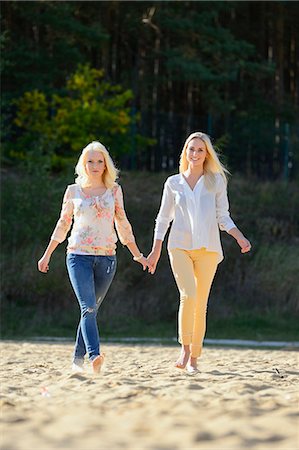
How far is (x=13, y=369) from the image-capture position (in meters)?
9.52

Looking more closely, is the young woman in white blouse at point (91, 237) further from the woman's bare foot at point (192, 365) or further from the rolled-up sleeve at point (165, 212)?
the woman's bare foot at point (192, 365)

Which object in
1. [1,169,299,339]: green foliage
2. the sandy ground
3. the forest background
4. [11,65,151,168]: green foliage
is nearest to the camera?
the sandy ground

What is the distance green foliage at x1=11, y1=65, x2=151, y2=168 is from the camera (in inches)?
1101

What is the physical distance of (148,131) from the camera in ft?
102

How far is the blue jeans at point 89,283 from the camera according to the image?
26.7 feet

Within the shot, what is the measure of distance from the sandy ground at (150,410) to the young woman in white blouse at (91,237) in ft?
1.19

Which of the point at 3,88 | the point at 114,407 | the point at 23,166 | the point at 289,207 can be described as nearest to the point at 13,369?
the point at 114,407

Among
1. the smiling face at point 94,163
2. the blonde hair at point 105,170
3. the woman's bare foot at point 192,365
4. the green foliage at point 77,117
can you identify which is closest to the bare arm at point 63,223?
the blonde hair at point 105,170

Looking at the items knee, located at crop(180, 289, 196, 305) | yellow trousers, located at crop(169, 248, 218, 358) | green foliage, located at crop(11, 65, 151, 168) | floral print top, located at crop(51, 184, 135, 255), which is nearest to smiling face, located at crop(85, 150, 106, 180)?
floral print top, located at crop(51, 184, 135, 255)

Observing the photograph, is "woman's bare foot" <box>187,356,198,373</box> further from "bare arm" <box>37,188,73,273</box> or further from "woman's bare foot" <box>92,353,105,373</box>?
"bare arm" <box>37,188,73,273</box>

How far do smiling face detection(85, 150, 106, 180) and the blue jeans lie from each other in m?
0.74

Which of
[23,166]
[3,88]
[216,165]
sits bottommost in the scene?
[216,165]

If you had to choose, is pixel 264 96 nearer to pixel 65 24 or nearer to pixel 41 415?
pixel 65 24

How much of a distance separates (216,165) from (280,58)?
25266 mm
